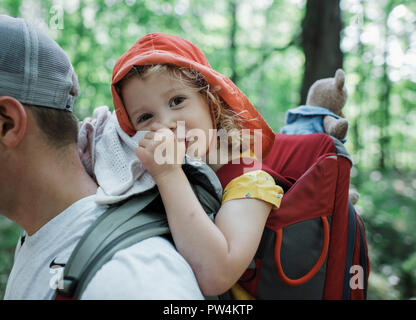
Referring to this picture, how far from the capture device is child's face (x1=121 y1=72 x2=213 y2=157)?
149 cm

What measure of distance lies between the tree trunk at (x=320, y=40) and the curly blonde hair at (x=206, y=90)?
2304 millimetres

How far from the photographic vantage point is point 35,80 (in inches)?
47.9

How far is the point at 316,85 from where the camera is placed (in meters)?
2.23

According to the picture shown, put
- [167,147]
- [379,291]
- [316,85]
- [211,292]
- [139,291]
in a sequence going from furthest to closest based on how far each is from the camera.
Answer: [379,291], [316,85], [167,147], [211,292], [139,291]

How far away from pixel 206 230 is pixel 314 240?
55 cm

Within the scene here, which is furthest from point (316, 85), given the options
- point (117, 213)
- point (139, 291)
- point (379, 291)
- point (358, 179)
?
point (358, 179)

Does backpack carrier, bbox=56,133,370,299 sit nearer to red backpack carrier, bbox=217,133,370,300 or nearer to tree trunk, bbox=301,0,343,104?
red backpack carrier, bbox=217,133,370,300

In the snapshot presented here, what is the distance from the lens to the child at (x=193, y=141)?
1.16 meters

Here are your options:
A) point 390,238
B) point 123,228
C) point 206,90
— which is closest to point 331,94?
point 206,90

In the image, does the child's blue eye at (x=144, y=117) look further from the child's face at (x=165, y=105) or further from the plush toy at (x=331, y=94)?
the plush toy at (x=331, y=94)

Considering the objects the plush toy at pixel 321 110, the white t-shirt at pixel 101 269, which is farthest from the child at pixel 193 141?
the plush toy at pixel 321 110

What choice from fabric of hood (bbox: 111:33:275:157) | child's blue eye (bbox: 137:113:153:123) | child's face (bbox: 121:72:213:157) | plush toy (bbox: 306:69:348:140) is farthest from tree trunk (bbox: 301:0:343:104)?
child's blue eye (bbox: 137:113:153:123)

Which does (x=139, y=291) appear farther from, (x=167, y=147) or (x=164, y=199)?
(x=167, y=147)

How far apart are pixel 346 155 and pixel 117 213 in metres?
1.09
